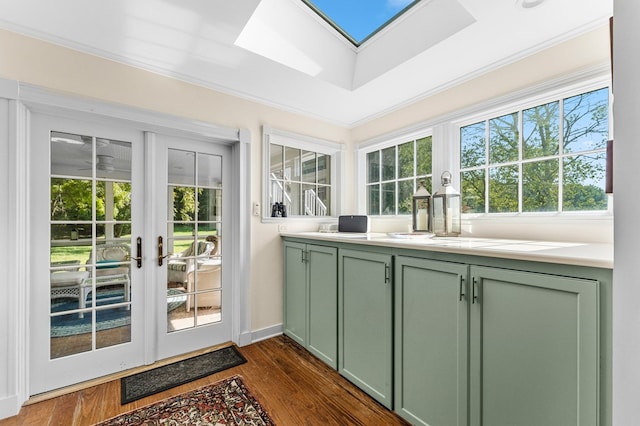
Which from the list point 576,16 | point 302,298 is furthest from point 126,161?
point 576,16

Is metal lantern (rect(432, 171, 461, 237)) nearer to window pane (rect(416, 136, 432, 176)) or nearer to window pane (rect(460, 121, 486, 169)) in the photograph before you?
window pane (rect(460, 121, 486, 169))

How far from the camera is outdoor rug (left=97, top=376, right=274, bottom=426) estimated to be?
1662 millimetres

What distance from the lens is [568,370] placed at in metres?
1.05

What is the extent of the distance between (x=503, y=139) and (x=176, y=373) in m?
3.11

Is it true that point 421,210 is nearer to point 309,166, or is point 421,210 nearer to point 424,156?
point 424,156

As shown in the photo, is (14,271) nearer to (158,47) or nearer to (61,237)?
(61,237)

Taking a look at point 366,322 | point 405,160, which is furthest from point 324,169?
point 366,322

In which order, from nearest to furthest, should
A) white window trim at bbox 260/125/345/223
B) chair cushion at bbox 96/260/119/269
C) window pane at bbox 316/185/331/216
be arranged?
chair cushion at bbox 96/260/119/269
white window trim at bbox 260/125/345/223
window pane at bbox 316/185/331/216

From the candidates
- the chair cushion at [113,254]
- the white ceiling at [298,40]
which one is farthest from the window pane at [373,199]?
the chair cushion at [113,254]

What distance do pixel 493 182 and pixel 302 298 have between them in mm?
1864

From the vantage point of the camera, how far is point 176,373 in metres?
2.17

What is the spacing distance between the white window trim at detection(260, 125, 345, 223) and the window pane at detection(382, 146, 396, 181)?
1.62ft

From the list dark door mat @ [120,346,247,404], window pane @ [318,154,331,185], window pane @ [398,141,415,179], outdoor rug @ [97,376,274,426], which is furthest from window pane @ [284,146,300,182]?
outdoor rug @ [97,376,274,426]

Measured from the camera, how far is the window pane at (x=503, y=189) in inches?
80.7
